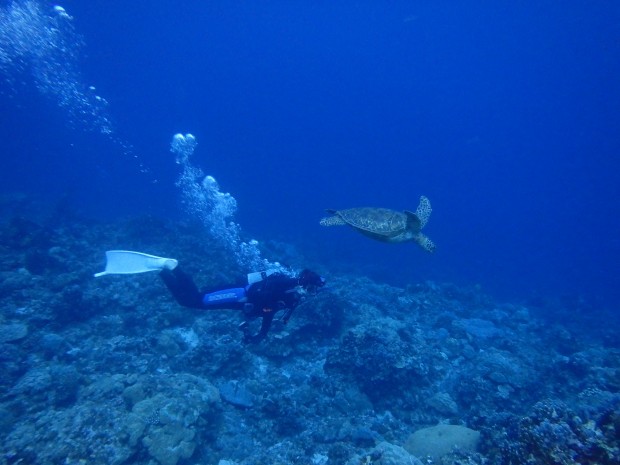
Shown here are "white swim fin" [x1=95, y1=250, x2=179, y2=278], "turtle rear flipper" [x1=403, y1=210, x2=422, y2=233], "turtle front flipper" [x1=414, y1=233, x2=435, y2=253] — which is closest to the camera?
"turtle rear flipper" [x1=403, y1=210, x2=422, y2=233]

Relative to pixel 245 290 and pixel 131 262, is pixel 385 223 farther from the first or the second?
pixel 131 262

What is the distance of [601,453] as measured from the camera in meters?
4.31

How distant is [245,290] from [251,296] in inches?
11.9

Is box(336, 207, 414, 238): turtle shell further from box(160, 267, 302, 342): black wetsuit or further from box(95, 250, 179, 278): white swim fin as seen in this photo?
box(95, 250, 179, 278): white swim fin

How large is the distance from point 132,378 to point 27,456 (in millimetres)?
1929

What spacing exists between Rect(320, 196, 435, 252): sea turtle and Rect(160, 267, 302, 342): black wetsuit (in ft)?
5.87

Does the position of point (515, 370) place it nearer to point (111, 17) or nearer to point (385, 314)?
point (385, 314)

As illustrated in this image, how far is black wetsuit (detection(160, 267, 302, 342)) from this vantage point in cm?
696

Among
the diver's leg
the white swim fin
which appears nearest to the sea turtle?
the diver's leg

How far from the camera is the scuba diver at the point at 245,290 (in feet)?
22.9

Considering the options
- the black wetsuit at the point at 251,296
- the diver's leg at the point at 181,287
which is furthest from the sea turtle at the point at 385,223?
the diver's leg at the point at 181,287

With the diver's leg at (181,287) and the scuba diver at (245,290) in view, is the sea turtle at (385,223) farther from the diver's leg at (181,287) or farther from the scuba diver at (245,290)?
the diver's leg at (181,287)

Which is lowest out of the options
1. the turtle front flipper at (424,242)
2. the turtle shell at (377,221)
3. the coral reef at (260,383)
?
the coral reef at (260,383)

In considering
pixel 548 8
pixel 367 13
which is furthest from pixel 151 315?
pixel 367 13
